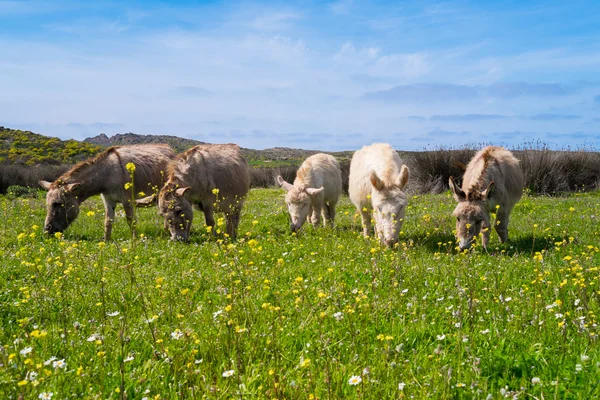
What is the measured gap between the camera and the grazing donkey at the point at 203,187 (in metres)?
10.8

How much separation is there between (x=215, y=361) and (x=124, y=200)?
9395 mm

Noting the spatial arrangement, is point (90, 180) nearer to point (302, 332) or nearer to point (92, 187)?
point (92, 187)

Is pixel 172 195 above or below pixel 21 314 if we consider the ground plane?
above

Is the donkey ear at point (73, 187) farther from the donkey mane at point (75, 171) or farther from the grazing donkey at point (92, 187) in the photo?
the donkey mane at point (75, 171)

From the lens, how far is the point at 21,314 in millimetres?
4992

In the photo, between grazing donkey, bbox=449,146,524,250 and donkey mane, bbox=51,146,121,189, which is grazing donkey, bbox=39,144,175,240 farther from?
grazing donkey, bbox=449,146,524,250

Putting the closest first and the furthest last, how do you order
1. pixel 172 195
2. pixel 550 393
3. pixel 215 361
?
1. pixel 550 393
2. pixel 215 361
3. pixel 172 195

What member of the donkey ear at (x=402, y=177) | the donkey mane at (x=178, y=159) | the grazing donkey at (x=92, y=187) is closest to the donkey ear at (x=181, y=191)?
the donkey mane at (x=178, y=159)

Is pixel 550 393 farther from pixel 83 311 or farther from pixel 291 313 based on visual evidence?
pixel 83 311

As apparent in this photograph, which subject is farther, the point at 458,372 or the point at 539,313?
the point at 539,313

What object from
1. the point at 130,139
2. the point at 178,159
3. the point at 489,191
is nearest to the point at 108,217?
the point at 178,159

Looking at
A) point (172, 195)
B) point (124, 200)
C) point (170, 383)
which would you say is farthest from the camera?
point (124, 200)

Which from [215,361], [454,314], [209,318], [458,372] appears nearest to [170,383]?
[215,361]

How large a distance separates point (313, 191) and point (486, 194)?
160 inches
